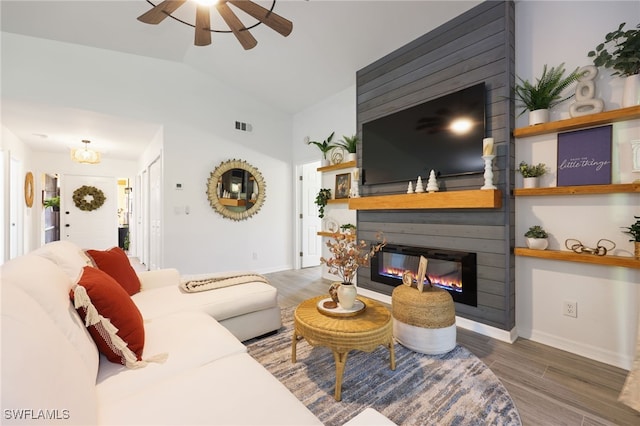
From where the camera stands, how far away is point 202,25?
85.3 inches

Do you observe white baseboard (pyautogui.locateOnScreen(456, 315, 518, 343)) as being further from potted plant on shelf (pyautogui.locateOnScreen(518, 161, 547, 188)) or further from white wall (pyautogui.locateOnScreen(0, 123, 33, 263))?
white wall (pyautogui.locateOnScreen(0, 123, 33, 263))

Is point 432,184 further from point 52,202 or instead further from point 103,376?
point 52,202

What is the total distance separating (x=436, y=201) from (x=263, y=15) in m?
2.22

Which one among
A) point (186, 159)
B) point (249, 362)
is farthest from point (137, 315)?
point (186, 159)

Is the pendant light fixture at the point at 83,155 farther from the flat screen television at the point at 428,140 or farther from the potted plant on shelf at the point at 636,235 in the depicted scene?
the potted plant on shelf at the point at 636,235

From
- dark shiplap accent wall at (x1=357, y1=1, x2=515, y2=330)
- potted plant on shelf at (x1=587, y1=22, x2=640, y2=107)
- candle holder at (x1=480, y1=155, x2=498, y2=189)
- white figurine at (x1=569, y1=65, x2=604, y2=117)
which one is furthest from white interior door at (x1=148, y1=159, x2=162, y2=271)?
potted plant on shelf at (x1=587, y1=22, x2=640, y2=107)

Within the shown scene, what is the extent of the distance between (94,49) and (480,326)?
218 inches

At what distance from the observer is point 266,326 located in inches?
94.3

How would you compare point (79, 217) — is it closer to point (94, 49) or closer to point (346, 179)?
point (94, 49)

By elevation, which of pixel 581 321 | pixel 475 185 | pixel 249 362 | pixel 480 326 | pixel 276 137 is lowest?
pixel 480 326

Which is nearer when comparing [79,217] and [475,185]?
[475,185]

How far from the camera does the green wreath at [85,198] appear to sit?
6250 mm

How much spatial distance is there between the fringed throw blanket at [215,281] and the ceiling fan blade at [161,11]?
2.09 m

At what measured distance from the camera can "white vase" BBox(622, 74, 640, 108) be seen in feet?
6.24
